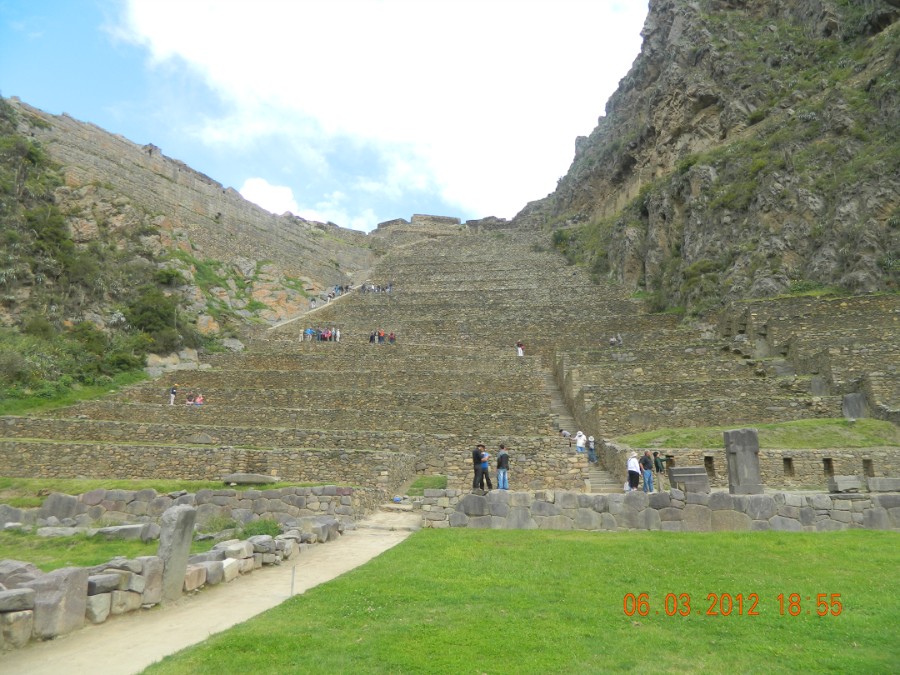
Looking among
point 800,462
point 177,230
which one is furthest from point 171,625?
point 177,230

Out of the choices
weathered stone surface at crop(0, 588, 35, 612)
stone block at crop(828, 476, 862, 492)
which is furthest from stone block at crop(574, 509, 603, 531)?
weathered stone surface at crop(0, 588, 35, 612)

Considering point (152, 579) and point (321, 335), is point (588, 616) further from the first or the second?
point (321, 335)

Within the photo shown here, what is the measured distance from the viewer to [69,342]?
2758 cm

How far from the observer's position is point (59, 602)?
22.4ft

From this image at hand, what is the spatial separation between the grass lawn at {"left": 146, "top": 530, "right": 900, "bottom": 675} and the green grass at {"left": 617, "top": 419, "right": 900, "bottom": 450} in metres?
6.68

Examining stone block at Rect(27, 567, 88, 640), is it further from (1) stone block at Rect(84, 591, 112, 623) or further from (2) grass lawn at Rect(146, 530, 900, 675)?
(2) grass lawn at Rect(146, 530, 900, 675)

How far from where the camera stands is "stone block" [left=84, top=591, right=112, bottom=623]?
7355 millimetres

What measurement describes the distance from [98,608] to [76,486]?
495 inches

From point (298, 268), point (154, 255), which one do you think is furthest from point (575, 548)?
point (298, 268)

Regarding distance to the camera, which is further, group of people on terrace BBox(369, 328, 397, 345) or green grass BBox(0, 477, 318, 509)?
group of people on terrace BBox(369, 328, 397, 345)

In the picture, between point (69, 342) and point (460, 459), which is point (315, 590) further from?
point (69, 342)

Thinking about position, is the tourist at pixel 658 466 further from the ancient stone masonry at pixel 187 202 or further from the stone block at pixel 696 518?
the ancient stone masonry at pixel 187 202

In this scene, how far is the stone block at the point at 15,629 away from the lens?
6309 millimetres
